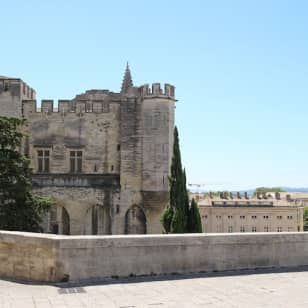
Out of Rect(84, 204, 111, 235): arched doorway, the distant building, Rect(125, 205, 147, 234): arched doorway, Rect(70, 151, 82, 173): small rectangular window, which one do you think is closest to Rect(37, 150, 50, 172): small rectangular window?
Rect(70, 151, 82, 173): small rectangular window

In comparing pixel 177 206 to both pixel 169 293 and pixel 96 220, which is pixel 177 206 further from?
pixel 169 293

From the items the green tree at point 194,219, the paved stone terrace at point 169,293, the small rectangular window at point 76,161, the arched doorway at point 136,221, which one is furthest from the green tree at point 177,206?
the paved stone terrace at point 169,293

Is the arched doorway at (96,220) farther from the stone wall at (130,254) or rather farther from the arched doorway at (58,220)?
the stone wall at (130,254)

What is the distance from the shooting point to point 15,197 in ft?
53.8

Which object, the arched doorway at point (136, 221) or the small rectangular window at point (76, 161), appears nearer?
the arched doorway at point (136, 221)

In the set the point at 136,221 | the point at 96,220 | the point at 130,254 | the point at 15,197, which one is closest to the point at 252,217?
the point at 136,221

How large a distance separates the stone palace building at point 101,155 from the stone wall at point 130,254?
58.1ft

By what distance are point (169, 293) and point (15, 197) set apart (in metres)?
10.6

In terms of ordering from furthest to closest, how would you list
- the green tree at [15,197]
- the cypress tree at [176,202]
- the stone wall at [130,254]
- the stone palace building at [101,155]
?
the stone palace building at [101,155] < the cypress tree at [176,202] < the green tree at [15,197] < the stone wall at [130,254]

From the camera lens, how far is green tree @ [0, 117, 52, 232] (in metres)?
16.0

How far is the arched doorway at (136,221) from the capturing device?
2720 centimetres

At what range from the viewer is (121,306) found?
625 cm

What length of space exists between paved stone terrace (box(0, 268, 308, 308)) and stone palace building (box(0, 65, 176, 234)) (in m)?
18.5

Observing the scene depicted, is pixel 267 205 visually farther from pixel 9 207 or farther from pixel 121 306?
pixel 121 306
